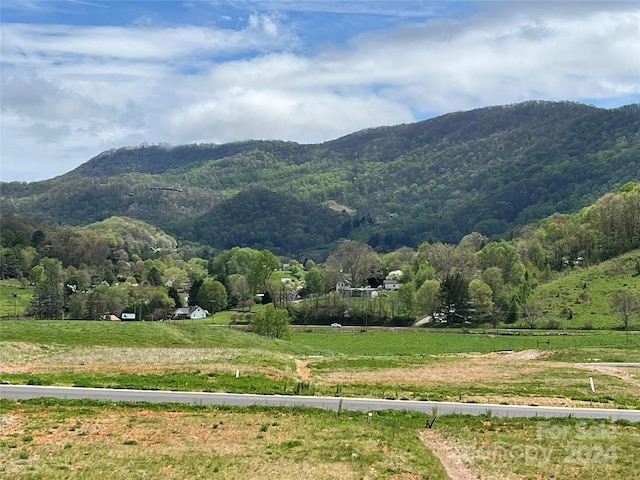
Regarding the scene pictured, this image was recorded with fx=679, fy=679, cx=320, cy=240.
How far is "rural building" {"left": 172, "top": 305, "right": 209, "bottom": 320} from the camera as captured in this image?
15200 centimetres

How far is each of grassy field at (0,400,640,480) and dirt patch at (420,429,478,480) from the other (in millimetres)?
39

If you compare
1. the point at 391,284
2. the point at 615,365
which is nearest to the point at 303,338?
the point at 615,365

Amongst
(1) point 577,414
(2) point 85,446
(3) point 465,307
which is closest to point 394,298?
(3) point 465,307

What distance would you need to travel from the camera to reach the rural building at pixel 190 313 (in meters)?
152

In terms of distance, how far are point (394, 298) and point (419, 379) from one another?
102 meters

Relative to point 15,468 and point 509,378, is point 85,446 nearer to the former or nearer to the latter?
point 15,468

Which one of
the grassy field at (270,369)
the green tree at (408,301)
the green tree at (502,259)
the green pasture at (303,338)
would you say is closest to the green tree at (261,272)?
the green tree at (408,301)

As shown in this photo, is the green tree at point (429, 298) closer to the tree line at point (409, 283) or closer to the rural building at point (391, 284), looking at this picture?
the tree line at point (409, 283)

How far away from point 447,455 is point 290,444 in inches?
242

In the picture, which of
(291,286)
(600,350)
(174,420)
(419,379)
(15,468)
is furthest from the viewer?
(291,286)

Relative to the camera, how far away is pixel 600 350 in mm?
66750

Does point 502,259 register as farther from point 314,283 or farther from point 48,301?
point 48,301

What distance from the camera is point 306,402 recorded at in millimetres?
35469

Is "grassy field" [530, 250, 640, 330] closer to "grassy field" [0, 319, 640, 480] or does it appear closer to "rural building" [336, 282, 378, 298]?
"rural building" [336, 282, 378, 298]
